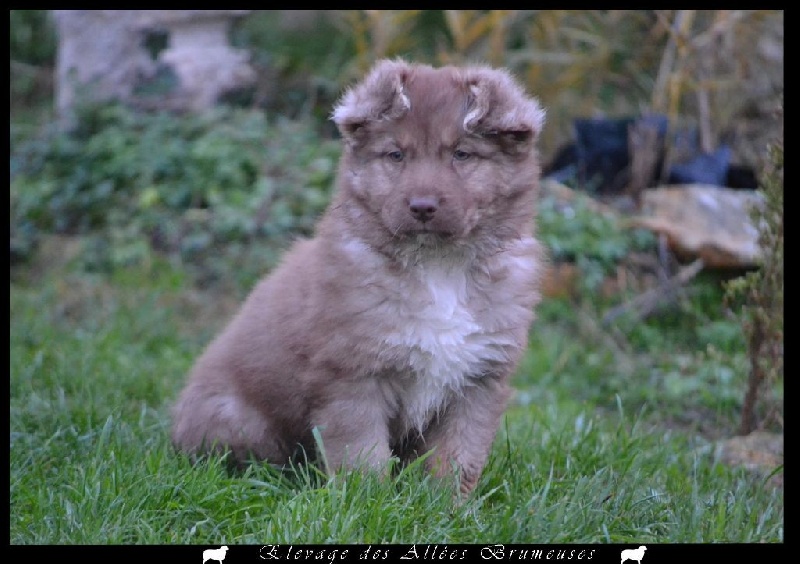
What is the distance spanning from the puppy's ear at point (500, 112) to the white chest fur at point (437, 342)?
535mm

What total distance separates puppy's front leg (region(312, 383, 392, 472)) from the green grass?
0.36 ft

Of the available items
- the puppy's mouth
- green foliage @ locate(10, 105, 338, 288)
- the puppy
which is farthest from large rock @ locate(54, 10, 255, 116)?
the puppy's mouth

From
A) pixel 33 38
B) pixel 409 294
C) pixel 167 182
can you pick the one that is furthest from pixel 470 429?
pixel 33 38

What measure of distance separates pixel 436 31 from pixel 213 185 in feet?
10.1

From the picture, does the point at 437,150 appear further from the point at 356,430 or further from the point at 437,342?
the point at 356,430

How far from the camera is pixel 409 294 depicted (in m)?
3.70

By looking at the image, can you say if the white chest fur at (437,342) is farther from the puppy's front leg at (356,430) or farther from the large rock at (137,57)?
the large rock at (137,57)

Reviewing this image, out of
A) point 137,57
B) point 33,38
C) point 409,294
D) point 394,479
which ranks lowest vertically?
point 394,479

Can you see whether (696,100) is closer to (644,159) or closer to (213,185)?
(644,159)

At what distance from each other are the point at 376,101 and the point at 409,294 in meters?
0.73

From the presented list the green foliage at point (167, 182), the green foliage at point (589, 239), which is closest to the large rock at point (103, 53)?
the green foliage at point (167, 182)

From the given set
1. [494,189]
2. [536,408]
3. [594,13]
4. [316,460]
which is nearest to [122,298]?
[536,408]

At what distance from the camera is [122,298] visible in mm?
7086
